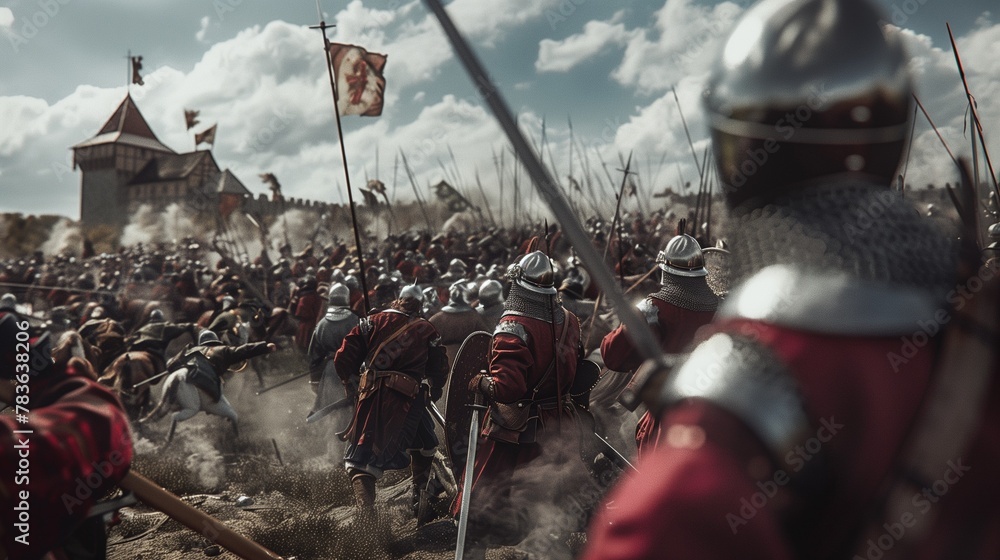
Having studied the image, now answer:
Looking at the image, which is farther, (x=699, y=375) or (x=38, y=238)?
(x=38, y=238)

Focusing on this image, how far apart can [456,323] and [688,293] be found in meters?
3.66

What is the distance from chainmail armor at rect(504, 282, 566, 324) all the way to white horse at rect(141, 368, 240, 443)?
4761mm

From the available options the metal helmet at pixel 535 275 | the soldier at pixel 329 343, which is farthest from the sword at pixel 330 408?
the metal helmet at pixel 535 275

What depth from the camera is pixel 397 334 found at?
6062 mm

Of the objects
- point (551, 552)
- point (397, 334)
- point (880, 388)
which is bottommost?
point (551, 552)

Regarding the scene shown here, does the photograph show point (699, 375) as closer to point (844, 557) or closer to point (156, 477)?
point (844, 557)

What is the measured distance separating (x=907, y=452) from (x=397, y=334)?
530 centimetres

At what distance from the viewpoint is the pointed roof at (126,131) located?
187ft

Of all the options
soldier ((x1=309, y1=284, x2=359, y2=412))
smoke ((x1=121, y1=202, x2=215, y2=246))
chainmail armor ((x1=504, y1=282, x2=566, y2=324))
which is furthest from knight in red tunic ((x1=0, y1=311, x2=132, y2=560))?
smoke ((x1=121, y1=202, x2=215, y2=246))

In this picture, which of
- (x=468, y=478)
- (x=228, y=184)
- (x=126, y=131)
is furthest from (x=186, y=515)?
(x=126, y=131)

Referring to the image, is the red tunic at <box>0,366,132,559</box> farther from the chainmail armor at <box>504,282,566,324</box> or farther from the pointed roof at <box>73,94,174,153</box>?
the pointed roof at <box>73,94,174,153</box>

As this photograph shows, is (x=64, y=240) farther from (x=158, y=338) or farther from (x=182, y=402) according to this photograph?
(x=182, y=402)

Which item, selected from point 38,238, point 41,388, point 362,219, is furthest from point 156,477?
point 38,238

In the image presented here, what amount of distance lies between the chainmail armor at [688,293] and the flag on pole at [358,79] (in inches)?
162
